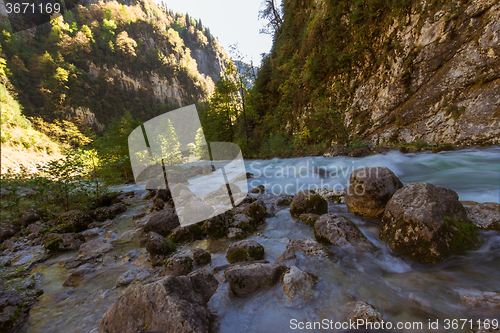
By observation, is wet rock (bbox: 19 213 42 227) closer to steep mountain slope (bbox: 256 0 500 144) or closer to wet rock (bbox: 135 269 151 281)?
wet rock (bbox: 135 269 151 281)

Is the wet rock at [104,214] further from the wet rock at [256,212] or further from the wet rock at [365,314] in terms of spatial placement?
the wet rock at [365,314]

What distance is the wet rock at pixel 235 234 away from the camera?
3.66 meters

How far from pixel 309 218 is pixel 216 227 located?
1.91 m

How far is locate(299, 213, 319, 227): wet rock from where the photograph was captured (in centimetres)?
382

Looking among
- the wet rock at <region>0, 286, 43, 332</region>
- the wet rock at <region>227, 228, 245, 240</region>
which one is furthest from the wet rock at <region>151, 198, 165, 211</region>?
the wet rock at <region>0, 286, 43, 332</region>

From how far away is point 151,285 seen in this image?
5.34ft

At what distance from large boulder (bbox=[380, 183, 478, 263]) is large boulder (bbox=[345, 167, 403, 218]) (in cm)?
77

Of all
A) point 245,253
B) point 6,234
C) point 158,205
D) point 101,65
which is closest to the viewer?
point 245,253

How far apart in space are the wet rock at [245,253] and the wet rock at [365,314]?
52.9 inches

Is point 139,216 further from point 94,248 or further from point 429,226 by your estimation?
point 429,226

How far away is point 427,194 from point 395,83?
351 inches

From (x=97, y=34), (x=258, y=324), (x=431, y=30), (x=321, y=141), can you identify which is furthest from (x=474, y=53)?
(x=97, y=34)

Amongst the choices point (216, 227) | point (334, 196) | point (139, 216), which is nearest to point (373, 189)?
point (334, 196)

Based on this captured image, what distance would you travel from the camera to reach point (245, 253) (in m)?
2.82
